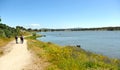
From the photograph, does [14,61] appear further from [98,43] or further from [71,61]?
[98,43]

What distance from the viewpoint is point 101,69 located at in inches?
620

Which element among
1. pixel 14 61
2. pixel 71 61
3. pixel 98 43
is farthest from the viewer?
pixel 98 43

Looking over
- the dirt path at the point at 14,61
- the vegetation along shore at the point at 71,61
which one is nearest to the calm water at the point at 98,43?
the vegetation along shore at the point at 71,61

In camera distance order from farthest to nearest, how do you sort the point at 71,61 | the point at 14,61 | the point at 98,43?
the point at 98,43
the point at 14,61
the point at 71,61

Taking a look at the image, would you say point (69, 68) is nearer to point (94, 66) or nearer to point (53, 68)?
point (53, 68)

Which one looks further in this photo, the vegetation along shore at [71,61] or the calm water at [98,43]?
the calm water at [98,43]

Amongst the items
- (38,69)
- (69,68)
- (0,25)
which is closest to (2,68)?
(38,69)

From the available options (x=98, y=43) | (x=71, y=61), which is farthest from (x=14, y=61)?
(x=98, y=43)

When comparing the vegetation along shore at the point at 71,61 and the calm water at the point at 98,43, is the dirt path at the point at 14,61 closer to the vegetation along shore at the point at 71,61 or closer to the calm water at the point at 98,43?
the vegetation along shore at the point at 71,61

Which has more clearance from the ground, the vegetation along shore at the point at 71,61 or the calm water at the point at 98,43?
the vegetation along shore at the point at 71,61

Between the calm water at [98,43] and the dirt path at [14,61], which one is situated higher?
the dirt path at [14,61]

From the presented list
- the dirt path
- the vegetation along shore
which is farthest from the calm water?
the dirt path

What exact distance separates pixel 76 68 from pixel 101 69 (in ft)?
6.97

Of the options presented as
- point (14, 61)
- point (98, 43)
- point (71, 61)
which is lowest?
point (98, 43)
